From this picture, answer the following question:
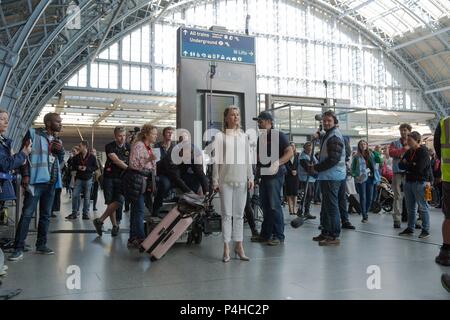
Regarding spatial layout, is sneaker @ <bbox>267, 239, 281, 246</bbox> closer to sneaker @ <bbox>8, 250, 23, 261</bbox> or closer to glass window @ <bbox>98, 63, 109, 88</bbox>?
sneaker @ <bbox>8, 250, 23, 261</bbox>

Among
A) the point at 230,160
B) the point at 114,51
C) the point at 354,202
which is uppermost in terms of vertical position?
the point at 114,51

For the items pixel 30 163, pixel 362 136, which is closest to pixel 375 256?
pixel 30 163

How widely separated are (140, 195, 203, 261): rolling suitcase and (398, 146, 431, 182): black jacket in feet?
11.3

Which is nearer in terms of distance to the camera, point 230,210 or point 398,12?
point 230,210

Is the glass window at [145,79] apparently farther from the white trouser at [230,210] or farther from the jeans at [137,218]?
the white trouser at [230,210]

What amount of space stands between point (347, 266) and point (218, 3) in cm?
3021

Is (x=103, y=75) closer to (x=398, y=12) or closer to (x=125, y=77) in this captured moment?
(x=125, y=77)

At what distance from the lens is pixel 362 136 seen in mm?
9961

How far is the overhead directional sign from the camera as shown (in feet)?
27.3

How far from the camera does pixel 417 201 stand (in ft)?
20.9

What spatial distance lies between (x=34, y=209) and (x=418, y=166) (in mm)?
5344

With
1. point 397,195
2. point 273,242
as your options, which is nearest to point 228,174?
point 273,242

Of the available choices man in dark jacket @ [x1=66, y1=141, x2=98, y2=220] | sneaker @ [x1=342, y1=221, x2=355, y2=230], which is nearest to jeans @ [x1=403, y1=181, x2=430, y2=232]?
sneaker @ [x1=342, y1=221, x2=355, y2=230]
